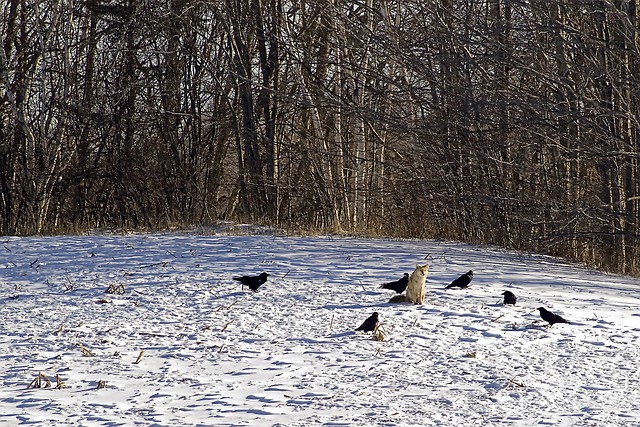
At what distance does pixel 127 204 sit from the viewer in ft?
69.5

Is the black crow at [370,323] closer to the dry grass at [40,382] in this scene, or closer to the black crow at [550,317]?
the black crow at [550,317]

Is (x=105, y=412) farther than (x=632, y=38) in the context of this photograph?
No

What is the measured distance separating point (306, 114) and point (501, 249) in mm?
10993

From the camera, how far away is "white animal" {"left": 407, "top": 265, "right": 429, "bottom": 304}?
7.76 meters

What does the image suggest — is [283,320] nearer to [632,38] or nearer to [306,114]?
[632,38]

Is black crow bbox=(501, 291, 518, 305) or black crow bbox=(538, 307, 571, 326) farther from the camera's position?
black crow bbox=(501, 291, 518, 305)

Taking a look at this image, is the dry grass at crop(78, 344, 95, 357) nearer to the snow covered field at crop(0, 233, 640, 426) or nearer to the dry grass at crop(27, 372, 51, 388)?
the snow covered field at crop(0, 233, 640, 426)

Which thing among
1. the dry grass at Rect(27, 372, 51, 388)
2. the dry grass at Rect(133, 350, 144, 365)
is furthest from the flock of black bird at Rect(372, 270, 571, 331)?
the dry grass at Rect(27, 372, 51, 388)

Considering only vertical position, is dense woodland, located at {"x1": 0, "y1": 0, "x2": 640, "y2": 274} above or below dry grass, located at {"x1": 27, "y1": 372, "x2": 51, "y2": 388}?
above

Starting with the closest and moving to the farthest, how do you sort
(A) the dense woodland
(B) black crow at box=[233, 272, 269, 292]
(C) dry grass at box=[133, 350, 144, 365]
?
(C) dry grass at box=[133, 350, 144, 365] → (B) black crow at box=[233, 272, 269, 292] → (A) the dense woodland

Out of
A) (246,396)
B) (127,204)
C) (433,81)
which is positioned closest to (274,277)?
(246,396)

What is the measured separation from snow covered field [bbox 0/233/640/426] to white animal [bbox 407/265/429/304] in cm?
14

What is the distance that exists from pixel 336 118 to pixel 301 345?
14.4 metres

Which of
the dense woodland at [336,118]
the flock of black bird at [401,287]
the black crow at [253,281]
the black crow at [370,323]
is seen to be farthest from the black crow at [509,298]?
the dense woodland at [336,118]
